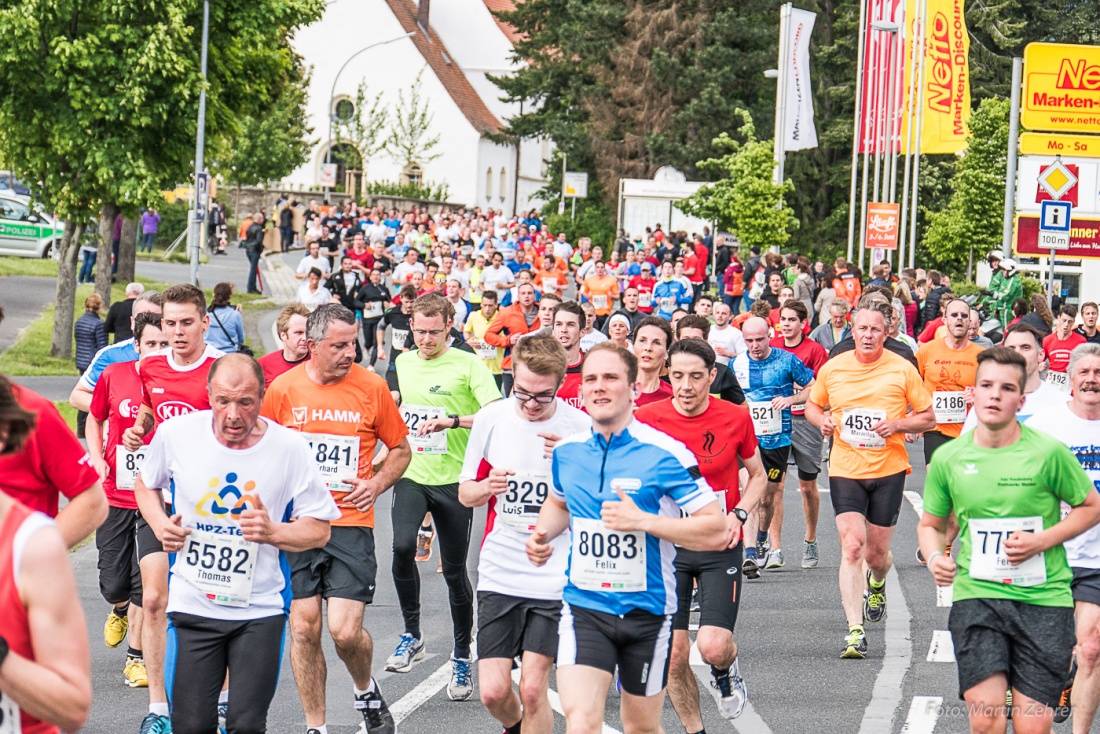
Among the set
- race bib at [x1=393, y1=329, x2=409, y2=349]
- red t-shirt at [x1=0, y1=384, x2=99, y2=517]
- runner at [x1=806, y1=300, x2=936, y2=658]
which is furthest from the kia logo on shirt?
race bib at [x1=393, y1=329, x2=409, y2=349]

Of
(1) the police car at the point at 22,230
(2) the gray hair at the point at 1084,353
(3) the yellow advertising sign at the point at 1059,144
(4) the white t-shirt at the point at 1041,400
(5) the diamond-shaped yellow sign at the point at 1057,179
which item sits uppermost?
(3) the yellow advertising sign at the point at 1059,144

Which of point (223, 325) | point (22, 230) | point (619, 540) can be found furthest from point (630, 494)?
point (22, 230)

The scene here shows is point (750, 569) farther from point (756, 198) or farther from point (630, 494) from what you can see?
point (756, 198)

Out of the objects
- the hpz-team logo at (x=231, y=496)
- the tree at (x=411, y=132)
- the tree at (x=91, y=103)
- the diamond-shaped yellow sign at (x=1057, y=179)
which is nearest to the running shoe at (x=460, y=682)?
the hpz-team logo at (x=231, y=496)

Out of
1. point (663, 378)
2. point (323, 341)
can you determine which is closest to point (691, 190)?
point (663, 378)

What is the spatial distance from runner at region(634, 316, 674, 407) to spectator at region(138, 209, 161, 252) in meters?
36.2

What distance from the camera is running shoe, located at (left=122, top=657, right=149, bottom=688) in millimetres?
8828

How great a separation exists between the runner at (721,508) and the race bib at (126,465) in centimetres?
262

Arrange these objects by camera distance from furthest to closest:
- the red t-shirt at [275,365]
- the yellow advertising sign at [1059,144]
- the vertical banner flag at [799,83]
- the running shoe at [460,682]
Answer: the vertical banner flag at [799,83] < the yellow advertising sign at [1059,144] < the red t-shirt at [275,365] < the running shoe at [460,682]

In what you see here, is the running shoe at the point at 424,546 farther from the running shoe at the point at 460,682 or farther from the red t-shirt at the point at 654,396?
the running shoe at the point at 460,682

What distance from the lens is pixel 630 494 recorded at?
606cm

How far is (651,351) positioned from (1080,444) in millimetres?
2584

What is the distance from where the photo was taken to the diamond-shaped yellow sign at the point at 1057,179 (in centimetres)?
2189

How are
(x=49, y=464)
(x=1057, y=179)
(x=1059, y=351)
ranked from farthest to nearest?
(x=1057, y=179)
(x=1059, y=351)
(x=49, y=464)
